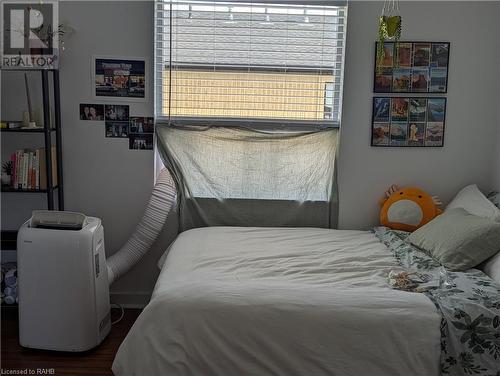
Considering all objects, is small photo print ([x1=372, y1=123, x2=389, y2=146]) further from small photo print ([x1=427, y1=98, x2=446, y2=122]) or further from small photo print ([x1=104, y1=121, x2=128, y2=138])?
small photo print ([x1=104, y1=121, x2=128, y2=138])

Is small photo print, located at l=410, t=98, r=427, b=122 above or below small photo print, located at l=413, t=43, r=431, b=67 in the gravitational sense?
below

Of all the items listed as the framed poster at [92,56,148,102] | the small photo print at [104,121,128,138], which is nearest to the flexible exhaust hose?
the small photo print at [104,121,128,138]

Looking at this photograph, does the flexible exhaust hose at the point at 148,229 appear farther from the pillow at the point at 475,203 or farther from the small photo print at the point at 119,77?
the pillow at the point at 475,203

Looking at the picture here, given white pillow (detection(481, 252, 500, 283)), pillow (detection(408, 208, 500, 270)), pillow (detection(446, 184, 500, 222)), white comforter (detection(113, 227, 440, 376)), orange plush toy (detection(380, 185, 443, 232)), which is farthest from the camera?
orange plush toy (detection(380, 185, 443, 232))

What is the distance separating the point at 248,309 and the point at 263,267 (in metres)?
0.52

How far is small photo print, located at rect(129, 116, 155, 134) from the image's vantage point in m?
3.58

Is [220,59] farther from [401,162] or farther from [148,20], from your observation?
[401,162]

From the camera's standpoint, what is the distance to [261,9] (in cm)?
352

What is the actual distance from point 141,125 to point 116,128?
0.53 feet

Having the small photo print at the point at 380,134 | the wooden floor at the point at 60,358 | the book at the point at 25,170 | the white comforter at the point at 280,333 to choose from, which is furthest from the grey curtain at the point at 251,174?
the white comforter at the point at 280,333

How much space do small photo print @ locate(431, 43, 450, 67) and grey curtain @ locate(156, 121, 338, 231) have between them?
791 mm

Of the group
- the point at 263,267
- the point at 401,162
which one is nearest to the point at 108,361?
the point at 263,267

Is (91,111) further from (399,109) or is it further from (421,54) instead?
(421,54)

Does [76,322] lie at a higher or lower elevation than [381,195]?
lower
